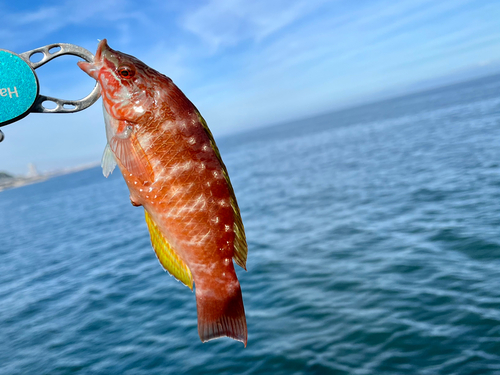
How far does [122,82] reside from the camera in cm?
240

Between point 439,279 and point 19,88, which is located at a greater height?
point 19,88

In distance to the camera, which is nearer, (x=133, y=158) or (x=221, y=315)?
(x=133, y=158)

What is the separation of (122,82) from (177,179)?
71 centimetres

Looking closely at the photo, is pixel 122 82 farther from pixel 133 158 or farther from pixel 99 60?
pixel 133 158

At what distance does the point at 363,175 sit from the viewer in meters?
35.8

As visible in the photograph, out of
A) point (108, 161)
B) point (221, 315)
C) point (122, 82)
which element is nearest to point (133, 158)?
point (108, 161)

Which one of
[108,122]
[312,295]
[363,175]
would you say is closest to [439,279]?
[312,295]

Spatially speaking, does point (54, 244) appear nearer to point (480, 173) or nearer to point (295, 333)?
→ point (295, 333)

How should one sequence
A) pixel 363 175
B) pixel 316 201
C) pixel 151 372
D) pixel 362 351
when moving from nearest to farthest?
pixel 362 351
pixel 151 372
pixel 316 201
pixel 363 175

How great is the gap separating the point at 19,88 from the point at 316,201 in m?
27.6

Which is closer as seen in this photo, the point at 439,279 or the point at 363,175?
the point at 439,279

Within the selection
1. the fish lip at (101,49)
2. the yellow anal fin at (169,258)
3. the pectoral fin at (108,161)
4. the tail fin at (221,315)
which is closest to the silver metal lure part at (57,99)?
the fish lip at (101,49)

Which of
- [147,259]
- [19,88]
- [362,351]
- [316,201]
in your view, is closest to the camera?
[19,88]

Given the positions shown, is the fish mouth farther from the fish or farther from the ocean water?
the ocean water
